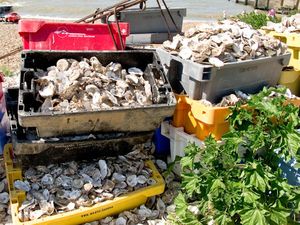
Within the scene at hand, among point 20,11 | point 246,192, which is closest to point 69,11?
point 20,11

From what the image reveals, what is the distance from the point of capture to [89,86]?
2848 mm

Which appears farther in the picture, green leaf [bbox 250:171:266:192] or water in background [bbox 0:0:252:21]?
water in background [bbox 0:0:252:21]

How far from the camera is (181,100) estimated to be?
3104 millimetres

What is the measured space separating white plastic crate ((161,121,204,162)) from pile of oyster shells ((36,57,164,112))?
0.36m

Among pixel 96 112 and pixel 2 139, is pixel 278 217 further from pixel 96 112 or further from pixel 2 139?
pixel 2 139

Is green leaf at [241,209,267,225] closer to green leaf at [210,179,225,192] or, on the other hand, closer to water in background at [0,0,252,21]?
green leaf at [210,179,225,192]

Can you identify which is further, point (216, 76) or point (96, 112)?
point (216, 76)

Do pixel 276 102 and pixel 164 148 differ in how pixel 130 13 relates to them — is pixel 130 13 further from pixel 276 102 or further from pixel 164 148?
pixel 276 102

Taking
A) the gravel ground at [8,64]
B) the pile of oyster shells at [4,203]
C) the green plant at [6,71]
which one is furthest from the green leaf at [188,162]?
the green plant at [6,71]

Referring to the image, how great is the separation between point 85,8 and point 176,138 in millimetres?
18250

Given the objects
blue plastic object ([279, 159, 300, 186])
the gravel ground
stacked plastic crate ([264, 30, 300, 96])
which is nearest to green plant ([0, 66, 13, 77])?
the gravel ground

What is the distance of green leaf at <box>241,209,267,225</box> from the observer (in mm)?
2164

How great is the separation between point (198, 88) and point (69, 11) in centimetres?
1765

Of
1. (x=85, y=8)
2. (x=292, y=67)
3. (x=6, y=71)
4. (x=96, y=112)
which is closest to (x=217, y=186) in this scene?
(x=96, y=112)
